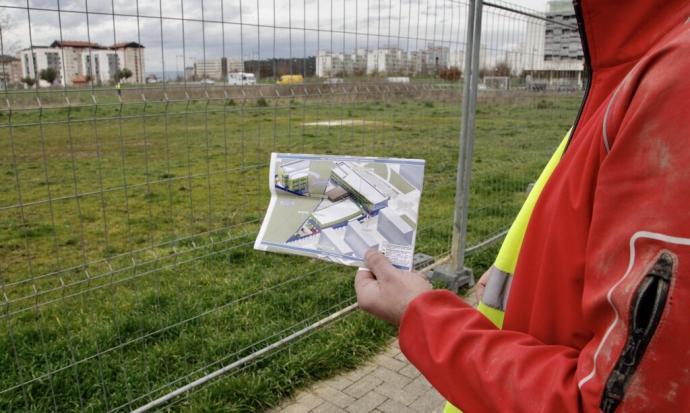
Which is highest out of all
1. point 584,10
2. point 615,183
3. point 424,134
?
point 584,10

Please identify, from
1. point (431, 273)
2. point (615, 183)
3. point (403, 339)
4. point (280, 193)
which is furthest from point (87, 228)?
point (615, 183)

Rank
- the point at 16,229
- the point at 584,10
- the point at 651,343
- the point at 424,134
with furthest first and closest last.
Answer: the point at 424,134, the point at 16,229, the point at 584,10, the point at 651,343

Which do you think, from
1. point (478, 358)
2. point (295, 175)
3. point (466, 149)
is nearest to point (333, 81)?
point (466, 149)

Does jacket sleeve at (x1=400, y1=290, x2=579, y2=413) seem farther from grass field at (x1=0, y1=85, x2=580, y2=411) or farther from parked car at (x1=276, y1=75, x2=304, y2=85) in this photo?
parked car at (x1=276, y1=75, x2=304, y2=85)

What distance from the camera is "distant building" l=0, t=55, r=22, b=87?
2.38 metres

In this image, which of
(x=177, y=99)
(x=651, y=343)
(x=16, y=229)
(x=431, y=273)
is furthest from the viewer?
(x=16, y=229)

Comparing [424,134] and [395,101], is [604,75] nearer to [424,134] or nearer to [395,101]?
[395,101]

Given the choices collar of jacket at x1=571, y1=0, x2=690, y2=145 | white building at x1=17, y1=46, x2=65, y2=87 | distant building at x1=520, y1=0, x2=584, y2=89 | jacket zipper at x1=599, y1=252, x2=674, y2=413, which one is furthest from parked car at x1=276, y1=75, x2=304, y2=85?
distant building at x1=520, y1=0, x2=584, y2=89

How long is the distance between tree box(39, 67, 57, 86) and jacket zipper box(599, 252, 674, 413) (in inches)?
99.4

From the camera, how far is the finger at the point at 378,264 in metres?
1.28

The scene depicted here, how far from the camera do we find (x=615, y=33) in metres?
0.95

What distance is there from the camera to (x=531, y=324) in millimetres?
1027

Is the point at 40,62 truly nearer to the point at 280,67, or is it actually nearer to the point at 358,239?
the point at 280,67

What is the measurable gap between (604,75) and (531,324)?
457mm
